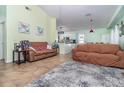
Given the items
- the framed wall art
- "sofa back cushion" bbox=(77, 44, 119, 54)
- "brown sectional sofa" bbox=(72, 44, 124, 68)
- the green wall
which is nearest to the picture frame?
the green wall

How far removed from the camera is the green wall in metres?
4.48

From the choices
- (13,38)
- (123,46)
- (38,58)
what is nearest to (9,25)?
(13,38)

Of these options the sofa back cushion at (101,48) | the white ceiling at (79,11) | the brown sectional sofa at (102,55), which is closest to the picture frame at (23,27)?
the white ceiling at (79,11)

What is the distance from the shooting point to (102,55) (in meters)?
4.00

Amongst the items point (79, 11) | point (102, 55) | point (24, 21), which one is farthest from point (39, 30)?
point (102, 55)

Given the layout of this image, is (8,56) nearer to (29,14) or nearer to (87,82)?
(29,14)

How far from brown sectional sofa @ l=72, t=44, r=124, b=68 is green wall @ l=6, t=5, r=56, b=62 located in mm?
2664

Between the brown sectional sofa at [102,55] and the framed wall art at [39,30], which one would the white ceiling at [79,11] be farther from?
the brown sectional sofa at [102,55]

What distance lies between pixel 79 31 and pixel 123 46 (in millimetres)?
10747

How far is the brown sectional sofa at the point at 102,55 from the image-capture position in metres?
3.67

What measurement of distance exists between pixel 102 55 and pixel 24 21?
388 centimetres

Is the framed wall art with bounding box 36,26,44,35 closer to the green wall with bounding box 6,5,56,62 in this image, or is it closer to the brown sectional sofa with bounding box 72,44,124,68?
the green wall with bounding box 6,5,56,62

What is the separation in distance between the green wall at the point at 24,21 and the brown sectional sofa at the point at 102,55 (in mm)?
2664

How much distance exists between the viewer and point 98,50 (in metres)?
4.65
